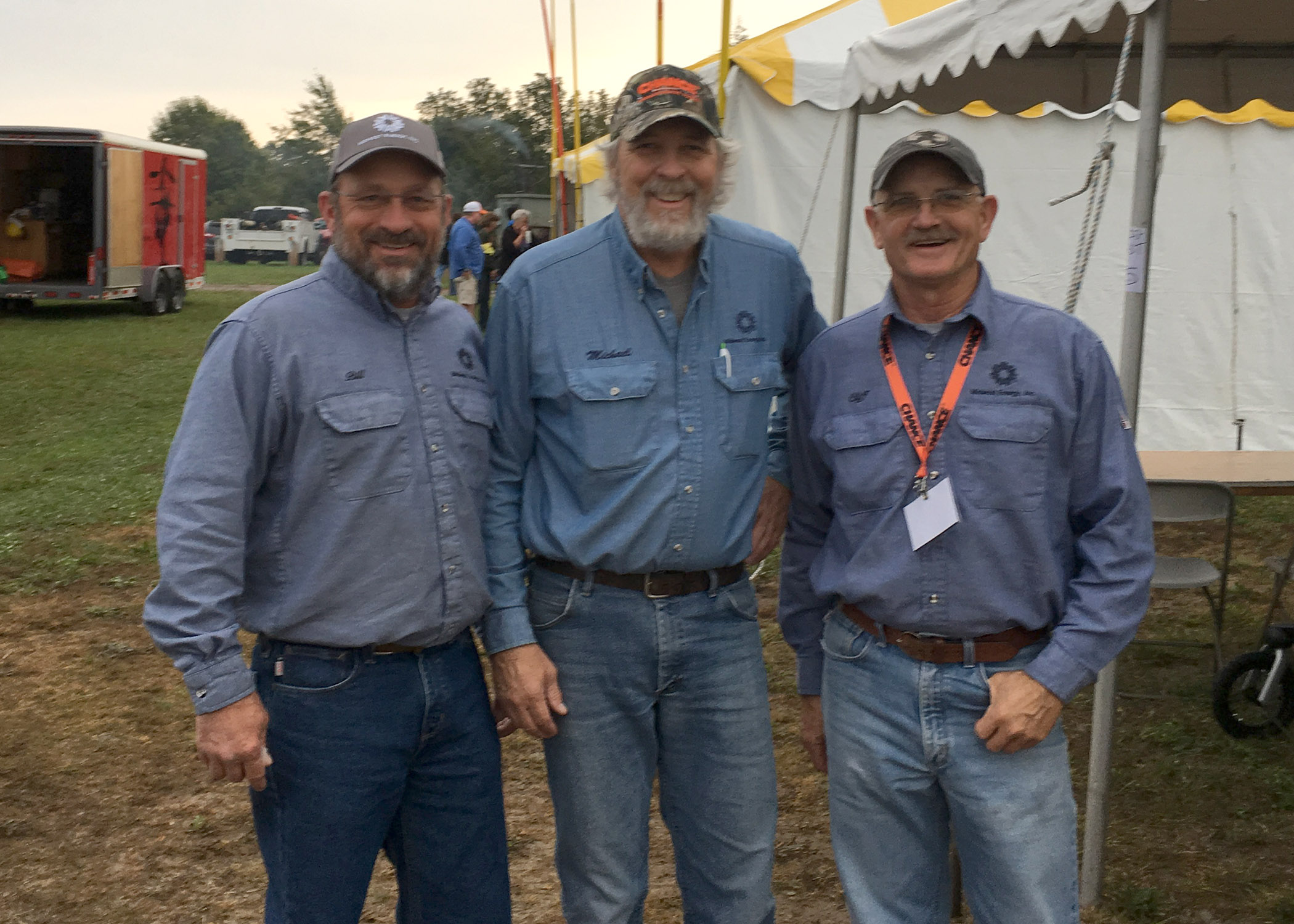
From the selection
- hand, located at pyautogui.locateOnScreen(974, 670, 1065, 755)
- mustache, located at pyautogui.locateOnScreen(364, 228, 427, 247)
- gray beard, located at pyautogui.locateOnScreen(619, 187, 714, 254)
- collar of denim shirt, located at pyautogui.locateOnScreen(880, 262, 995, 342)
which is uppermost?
gray beard, located at pyautogui.locateOnScreen(619, 187, 714, 254)

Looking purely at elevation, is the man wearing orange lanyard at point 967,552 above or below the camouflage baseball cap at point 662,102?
below

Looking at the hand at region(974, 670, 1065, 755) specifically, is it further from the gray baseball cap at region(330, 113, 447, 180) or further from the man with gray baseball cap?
the gray baseball cap at region(330, 113, 447, 180)

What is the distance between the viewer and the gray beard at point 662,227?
7.91 feet

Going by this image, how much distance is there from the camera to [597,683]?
244 centimetres

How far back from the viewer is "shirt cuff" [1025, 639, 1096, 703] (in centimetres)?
209

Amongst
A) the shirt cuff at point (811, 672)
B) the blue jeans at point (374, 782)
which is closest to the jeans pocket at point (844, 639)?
the shirt cuff at point (811, 672)

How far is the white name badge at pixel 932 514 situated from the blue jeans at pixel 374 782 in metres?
0.92

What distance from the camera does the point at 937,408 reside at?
2160 mm

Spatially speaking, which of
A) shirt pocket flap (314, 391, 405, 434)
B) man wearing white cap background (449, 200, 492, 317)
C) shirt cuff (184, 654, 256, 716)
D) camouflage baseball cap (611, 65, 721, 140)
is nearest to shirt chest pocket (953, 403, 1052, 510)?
camouflage baseball cap (611, 65, 721, 140)

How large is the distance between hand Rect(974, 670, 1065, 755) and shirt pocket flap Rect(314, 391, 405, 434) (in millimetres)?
1190

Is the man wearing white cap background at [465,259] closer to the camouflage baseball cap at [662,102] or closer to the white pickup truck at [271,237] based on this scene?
the camouflage baseball cap at [662,102]

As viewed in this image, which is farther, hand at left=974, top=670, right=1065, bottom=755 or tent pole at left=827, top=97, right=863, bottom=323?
tent pole at left=827, top=97, right=863, bottom=323

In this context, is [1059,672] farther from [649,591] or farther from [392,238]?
[392,238]

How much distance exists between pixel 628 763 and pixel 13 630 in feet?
14.5
